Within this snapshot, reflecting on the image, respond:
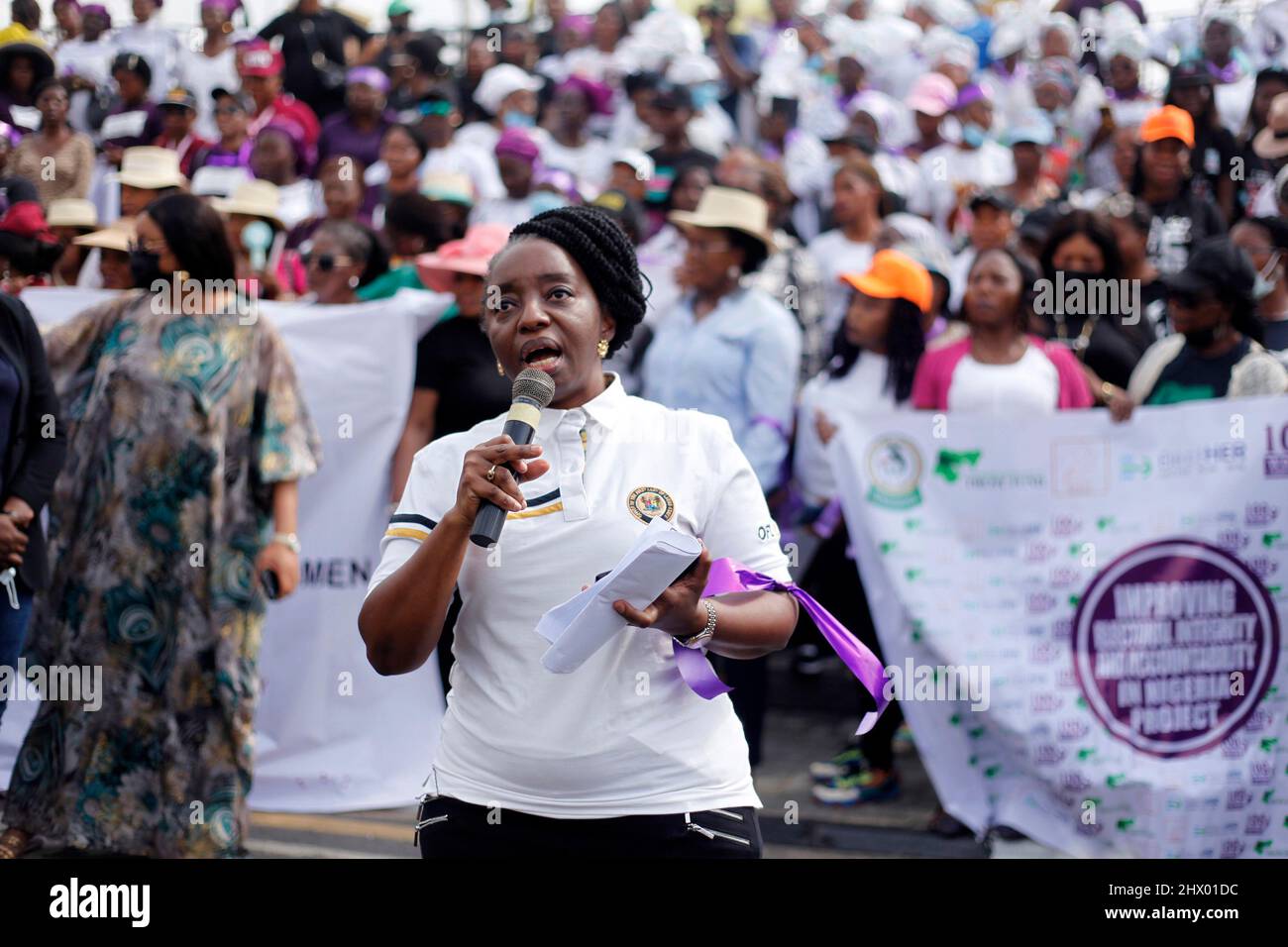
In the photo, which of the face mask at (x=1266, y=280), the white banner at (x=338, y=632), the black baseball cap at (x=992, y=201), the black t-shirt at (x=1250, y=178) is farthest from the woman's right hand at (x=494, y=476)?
the black t-shirt at (x=1250, y=178)

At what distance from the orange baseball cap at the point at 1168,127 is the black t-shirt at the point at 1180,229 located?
37cm

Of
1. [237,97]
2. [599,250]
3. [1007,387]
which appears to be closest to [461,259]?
[1007,387]

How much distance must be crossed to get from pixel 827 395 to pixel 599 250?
375 centimetres

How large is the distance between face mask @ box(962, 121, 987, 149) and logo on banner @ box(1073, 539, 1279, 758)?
21.7 feet

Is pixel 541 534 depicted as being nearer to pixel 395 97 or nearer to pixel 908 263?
pixel 908 263

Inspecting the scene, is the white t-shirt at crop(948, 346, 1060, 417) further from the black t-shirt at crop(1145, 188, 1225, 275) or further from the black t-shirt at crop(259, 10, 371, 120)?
the black t-shirt at crop(259, 10, 371, 120)

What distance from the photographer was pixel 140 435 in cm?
530

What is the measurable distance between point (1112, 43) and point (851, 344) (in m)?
5.94

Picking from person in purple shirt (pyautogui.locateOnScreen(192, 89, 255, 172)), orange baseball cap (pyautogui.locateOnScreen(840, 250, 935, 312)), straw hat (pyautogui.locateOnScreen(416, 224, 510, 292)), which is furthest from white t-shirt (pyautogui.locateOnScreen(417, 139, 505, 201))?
orange baseball cap (pyautogui.locateOnScreen(840, 250, 935, 312))

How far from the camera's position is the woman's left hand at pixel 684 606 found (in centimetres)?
260

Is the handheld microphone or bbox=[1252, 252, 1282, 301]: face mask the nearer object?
the handheld microphone

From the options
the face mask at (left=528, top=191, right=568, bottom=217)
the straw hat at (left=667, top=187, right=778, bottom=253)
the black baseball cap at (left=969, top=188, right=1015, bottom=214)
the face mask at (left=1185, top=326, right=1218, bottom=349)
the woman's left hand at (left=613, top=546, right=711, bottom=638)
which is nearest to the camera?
the woman's left hand at (left=613, top=546, right=711, bottom=638)

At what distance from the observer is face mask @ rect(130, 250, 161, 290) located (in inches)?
213
